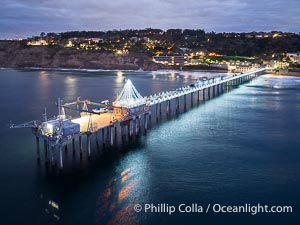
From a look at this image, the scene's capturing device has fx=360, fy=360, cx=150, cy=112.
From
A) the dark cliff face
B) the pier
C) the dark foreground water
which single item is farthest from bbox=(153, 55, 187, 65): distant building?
the dark foreground water

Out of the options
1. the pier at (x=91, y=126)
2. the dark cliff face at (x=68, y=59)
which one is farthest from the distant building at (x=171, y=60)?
the pier at (x=91, y=126)

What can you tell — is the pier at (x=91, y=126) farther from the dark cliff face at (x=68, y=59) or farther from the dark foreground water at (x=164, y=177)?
the dark cliff face at (x=68, y=59)

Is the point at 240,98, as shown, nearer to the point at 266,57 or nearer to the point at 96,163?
the point at 96,163

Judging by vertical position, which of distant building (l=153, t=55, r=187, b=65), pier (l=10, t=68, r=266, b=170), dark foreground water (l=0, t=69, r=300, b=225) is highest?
distant building (l=153, t=55, r=187, b=65)

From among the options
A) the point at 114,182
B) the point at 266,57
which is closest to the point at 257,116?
the point at 114,182

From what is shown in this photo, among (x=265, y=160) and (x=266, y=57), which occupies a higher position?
(x=266, y=57)

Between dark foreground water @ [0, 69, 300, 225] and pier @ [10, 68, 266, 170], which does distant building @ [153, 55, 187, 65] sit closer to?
pier @ [10, 68, 266, 170]

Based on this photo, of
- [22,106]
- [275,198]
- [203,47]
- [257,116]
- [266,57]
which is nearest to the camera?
[275,198]

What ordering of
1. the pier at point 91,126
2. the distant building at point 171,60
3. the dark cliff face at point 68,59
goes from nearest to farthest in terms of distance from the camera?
1. the pier at point 91,126
2. the dark cliff face at point 68,59
3. the distant building at point 171,60
